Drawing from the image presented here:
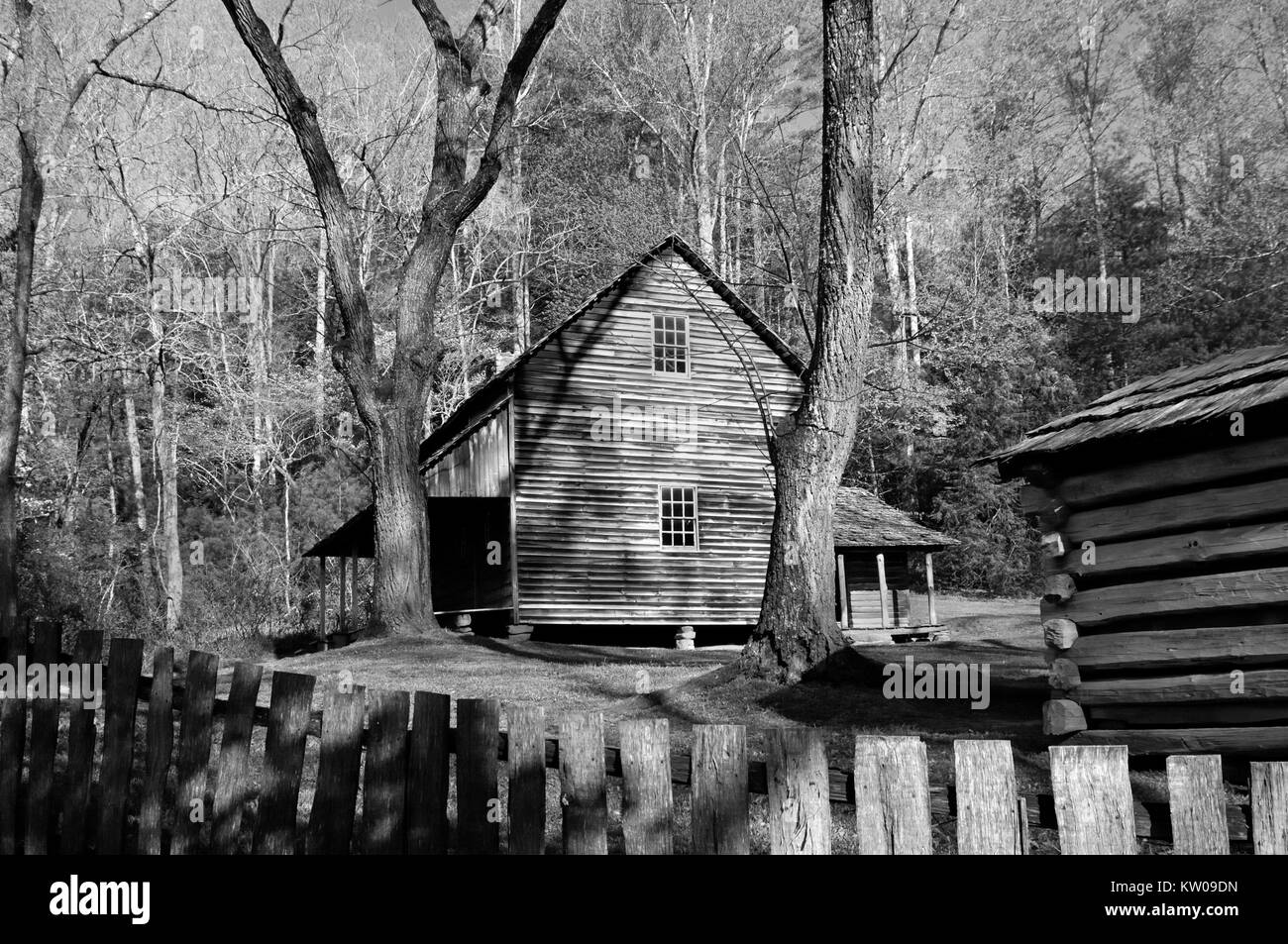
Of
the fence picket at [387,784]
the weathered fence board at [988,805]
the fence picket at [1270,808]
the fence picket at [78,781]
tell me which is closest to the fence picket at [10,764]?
the fence picket at [78,781]

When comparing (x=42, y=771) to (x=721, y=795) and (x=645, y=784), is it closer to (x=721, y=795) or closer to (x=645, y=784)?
(x=645, y=784)

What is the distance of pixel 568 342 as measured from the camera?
1074 inches

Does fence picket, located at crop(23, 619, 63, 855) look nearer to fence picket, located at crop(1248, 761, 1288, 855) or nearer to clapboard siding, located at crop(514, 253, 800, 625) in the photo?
fence picket, located at crop(1248, 761, 1288, 855)

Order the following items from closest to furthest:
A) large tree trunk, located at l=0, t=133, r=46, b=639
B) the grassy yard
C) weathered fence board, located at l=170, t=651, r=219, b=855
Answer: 1. weathered fence board, located at l=170, t=651, r=219, b=855
2. the grassy yard
3. large tree trunk, located at l=0, t=133, r=46, b=639

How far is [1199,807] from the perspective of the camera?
3916 millimetres

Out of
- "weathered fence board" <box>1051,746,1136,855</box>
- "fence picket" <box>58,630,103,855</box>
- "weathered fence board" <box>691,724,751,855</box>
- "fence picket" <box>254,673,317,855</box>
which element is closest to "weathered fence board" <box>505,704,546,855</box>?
"weathered fence board" <box>691,724,751,855</box>

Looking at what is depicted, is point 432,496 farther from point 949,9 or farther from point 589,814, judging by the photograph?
point 949,9

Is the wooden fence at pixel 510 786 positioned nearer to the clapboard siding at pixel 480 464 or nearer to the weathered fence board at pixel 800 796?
the weathered fence board at pixel 800 796

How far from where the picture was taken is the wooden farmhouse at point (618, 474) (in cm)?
2652

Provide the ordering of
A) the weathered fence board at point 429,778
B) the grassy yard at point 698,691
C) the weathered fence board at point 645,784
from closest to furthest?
the weathered fence board at point 645,784
the weathered fence board at point 429,778
the grassy yard at point 698,691

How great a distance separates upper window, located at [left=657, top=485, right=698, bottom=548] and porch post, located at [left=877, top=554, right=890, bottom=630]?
5753mm

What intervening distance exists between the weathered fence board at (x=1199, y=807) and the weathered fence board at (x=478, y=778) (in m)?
2.53

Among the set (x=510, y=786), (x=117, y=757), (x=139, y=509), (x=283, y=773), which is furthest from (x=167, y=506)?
(x=510, y=786)

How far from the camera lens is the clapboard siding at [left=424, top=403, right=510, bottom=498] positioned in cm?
2648
